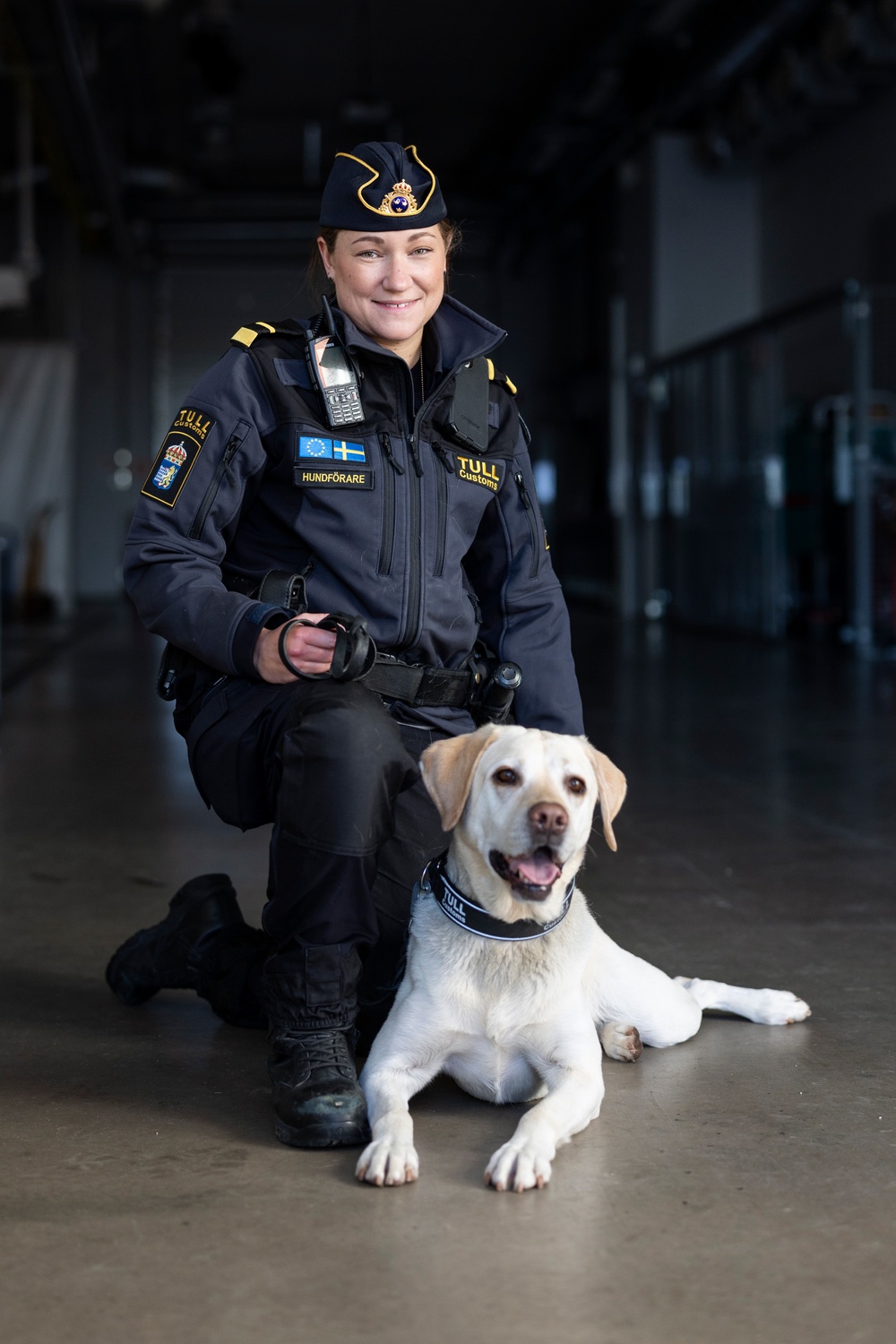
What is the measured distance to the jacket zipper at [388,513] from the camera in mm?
2516

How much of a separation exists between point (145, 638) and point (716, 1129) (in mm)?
11811

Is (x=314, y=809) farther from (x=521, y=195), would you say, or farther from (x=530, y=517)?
(x=521, y=195)

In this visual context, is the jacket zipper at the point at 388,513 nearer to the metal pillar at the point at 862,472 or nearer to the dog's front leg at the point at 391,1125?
the dog's front leg at the point at 391,1125

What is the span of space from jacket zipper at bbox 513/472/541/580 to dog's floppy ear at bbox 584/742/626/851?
0.58 meters

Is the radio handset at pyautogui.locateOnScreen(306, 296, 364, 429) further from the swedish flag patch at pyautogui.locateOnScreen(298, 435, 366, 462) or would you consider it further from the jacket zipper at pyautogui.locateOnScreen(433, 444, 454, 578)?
the jacket zipper at pyautogui.locateOnScreen(433, 444, 454, 578)

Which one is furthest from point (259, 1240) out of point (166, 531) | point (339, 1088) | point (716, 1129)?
point (166, 531)

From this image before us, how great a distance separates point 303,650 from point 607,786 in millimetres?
530

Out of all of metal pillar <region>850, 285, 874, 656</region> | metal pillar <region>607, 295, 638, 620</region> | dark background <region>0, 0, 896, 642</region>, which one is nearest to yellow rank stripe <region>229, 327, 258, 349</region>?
dark background <region>0, 0, 896, 642</region>

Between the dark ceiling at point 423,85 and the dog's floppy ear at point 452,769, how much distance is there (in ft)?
28.5

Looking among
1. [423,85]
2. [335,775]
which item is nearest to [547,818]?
[335,775]

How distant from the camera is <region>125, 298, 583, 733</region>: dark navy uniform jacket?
96.6 inches

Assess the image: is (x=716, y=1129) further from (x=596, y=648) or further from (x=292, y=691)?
(x=596, y=648)

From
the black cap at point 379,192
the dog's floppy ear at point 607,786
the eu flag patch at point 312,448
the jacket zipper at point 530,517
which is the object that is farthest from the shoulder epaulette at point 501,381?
the dog's floppy ear at point 607,786

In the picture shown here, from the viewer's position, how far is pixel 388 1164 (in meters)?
1.97
